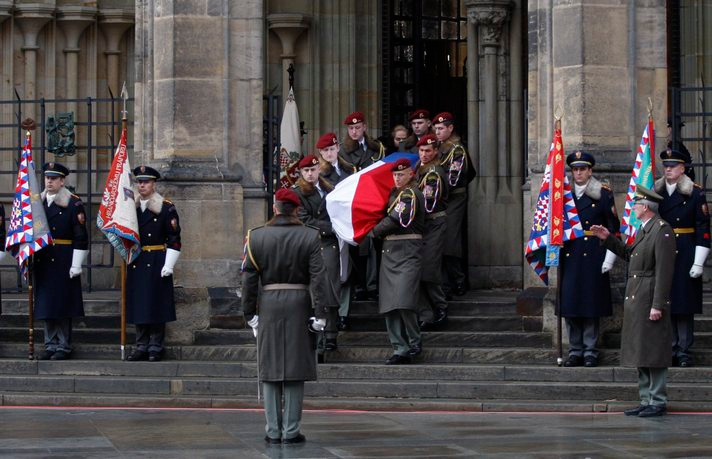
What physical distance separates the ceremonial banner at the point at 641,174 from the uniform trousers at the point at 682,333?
80 cm

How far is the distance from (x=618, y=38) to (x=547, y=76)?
0.75 m

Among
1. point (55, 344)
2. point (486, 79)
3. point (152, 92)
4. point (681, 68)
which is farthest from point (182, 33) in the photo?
point (681, 68)

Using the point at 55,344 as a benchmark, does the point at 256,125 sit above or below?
above

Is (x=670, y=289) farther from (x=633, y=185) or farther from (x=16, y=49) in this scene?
(x=16, y=49)

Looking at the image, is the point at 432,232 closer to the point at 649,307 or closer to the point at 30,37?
the point at 649,307

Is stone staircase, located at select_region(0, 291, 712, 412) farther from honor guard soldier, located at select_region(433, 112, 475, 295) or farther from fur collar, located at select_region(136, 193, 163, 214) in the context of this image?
fur collar, located at select_region(136, 193, 163, 214)

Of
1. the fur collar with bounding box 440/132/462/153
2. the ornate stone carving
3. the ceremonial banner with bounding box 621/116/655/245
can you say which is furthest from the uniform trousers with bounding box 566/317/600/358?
the ornate stone carving

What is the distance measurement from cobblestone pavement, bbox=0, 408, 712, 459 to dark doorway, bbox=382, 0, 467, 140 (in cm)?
769

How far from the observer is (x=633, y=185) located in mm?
15656

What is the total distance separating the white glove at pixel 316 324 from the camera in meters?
12.6

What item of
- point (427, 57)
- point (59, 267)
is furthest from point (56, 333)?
point (427, 57)

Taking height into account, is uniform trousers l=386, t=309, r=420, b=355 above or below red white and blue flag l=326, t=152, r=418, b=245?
below

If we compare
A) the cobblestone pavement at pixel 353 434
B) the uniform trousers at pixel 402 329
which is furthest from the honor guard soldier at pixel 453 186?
the cobblestone pavement at pixel 353 434

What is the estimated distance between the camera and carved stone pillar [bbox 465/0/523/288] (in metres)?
19.9
